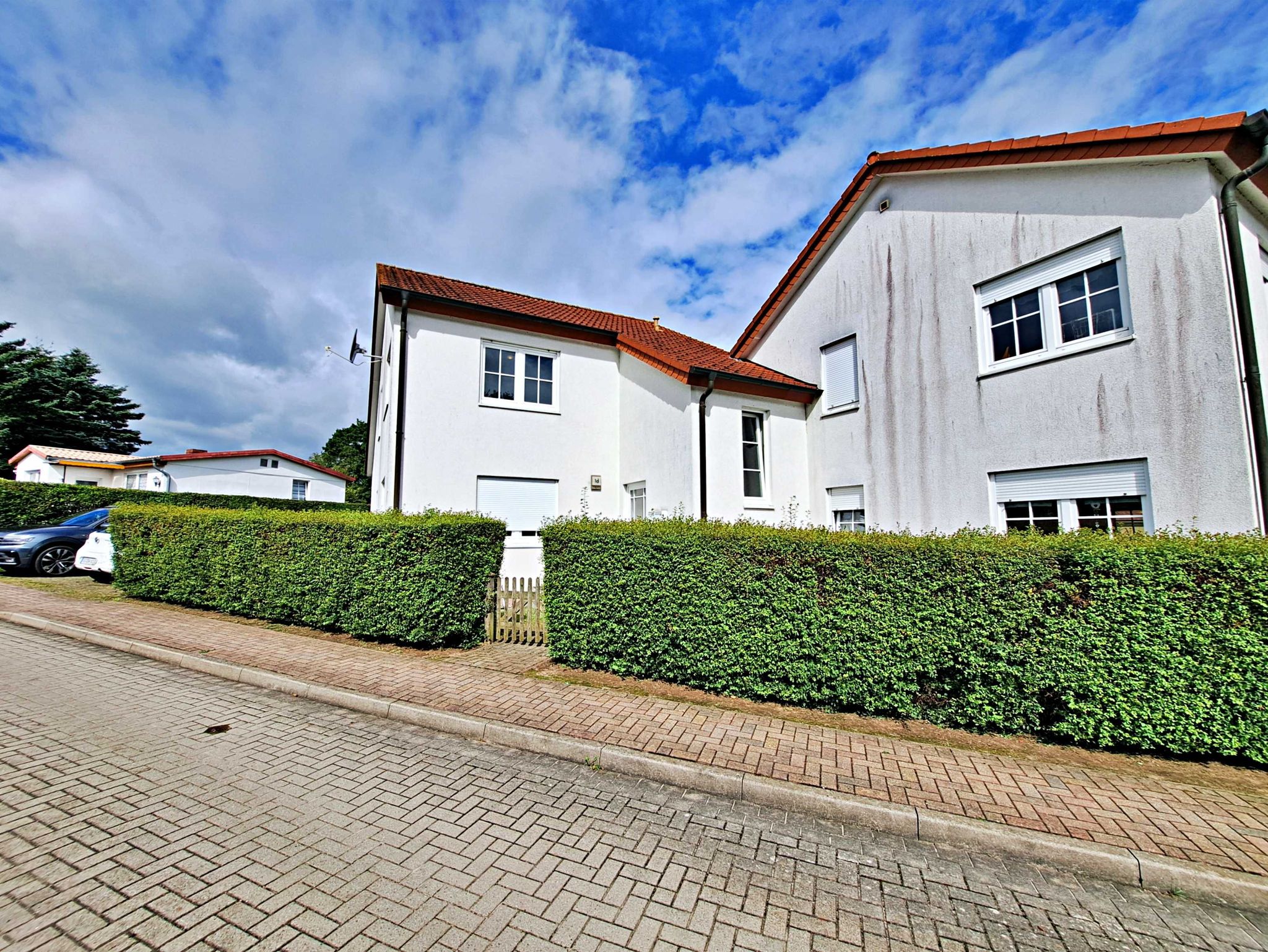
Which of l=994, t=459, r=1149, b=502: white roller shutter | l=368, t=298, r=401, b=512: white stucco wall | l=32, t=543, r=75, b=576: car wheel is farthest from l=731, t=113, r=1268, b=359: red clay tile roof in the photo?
l=32, t=543, r=75, b=576: car wheel

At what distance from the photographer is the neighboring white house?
84.0 ft

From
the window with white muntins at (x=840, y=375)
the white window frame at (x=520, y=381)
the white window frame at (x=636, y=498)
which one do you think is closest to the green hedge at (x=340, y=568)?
the white window frame at (x=520, y=381)

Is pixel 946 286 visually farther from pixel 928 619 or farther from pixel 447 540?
pixel 447 540

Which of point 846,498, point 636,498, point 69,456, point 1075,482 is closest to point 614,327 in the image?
point 636,498

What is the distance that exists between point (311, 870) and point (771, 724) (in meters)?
3.49

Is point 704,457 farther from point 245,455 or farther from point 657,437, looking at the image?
point 245,455

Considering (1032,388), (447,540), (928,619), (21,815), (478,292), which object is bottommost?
(21,815)

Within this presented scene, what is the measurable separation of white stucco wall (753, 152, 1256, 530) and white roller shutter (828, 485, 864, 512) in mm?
178

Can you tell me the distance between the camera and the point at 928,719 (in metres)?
4.64

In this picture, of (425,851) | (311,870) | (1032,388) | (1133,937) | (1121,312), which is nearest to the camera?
(1133,937)

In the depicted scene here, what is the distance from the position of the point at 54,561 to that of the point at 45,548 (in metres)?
0.39

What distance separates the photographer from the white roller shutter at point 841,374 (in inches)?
417

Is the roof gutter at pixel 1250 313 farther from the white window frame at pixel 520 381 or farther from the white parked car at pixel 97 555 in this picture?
the white parked car at pixel 97 555

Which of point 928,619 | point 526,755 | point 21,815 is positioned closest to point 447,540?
point 526,755
